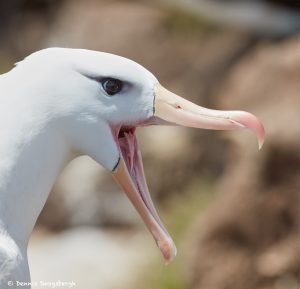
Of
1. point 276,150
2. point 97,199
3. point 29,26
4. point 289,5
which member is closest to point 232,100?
point 97,199

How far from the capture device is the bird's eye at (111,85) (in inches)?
111

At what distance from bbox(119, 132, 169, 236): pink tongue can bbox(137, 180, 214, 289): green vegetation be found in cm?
357

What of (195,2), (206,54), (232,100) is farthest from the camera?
(195,2)

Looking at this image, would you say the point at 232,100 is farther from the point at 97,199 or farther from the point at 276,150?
the point at 276,150

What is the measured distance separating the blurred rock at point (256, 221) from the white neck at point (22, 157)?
3.29 metres

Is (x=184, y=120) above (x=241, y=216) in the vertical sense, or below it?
above

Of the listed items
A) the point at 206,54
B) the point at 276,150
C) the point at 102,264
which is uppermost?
the point at 206,54

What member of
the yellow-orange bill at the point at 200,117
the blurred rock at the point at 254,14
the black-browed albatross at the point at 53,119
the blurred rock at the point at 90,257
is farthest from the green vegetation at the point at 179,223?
the black-browed albatross at the point at 53,119

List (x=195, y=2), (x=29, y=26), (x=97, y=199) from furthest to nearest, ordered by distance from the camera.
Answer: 1. (x=29, y=26)
2. (x=195, y=2)
3. (x=97, y=199)

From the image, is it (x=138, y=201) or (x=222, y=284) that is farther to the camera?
(x=222, y=284)

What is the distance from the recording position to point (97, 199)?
9234 mm

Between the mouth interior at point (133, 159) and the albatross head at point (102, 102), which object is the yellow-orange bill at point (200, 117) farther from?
the mouth interior at point (133, 159)

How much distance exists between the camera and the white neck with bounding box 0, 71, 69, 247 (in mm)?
2766

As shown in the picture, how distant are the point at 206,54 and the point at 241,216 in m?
4.97
